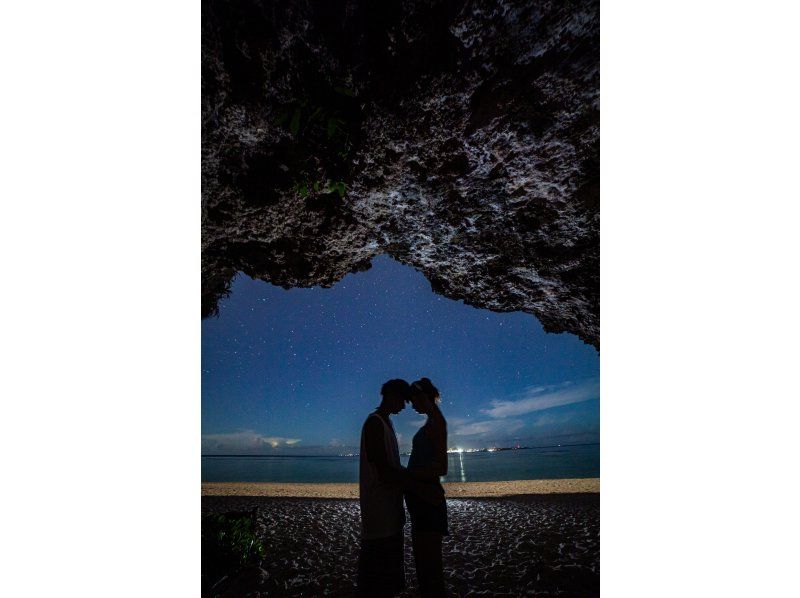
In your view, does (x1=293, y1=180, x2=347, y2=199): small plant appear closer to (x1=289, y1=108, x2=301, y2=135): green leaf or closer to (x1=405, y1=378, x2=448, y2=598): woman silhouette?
(x1=289, y1=108, x2=301, y2=135): green leaf

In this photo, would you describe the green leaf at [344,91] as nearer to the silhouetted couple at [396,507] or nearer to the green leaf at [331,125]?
the green leaf at [331,125]

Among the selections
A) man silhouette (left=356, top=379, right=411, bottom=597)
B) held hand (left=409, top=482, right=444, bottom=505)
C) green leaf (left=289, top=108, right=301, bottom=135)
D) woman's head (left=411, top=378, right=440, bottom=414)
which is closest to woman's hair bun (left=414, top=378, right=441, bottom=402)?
woman's head (left=411, top=378, right=440, bottom=414)

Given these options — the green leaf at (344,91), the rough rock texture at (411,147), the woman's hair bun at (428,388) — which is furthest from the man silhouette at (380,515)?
the green leaf at (344,91)

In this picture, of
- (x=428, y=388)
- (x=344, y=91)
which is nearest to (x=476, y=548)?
(x=428, y=388)

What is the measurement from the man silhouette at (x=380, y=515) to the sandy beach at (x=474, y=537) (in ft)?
0.52

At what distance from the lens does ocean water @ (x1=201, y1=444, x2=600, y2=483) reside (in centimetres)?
211

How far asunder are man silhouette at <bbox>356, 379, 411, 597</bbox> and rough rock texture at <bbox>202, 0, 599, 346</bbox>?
947 mm

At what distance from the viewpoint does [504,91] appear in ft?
5.75

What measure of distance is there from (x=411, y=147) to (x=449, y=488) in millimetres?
1741

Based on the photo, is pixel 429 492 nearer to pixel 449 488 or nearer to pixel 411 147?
pixel 449 488

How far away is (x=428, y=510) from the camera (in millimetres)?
2051

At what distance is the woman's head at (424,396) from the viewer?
2154 mm
